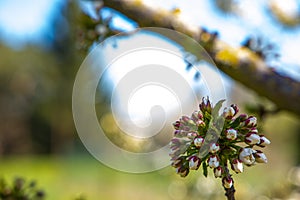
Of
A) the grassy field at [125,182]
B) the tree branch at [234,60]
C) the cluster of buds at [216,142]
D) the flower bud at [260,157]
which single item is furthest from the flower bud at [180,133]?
the tree branch at [234,60]

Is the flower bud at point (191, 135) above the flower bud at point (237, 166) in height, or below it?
above

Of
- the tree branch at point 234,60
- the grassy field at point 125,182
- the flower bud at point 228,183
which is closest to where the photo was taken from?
the flower bud at point 228,183

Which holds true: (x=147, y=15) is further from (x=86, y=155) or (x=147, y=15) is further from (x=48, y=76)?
(x=48, y=76)

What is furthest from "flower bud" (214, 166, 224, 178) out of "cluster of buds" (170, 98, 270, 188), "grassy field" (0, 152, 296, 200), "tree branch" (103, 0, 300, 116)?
"tree branch" (103, 0, 300, 116)

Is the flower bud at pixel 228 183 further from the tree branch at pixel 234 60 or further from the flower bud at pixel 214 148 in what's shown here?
the tree branch at pixel 234 60

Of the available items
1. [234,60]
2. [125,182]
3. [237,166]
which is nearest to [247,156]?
[237,166]

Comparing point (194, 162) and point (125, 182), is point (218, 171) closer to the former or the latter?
point (194, 162)

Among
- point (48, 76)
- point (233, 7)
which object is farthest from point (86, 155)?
point (233, 7)
